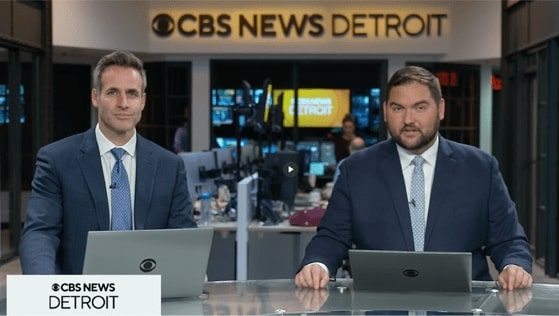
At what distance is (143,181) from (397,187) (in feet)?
2.64

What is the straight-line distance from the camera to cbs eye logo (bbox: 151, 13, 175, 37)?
50.4 ft

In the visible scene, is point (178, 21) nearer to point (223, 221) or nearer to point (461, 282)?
point (223, 221)

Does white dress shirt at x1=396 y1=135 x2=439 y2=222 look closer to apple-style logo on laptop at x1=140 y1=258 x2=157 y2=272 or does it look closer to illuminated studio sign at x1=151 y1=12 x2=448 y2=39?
apple-style logo on laptop at x1=140 y1=258 x2=157 y2=272

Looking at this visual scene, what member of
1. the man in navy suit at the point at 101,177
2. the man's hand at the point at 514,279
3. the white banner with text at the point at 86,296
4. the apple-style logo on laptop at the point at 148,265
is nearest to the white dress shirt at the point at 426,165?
the man's hand at the point at 514,279

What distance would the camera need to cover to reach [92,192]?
295 cm

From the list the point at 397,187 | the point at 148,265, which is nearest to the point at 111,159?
the point at 148,265

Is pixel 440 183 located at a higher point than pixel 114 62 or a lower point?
lower

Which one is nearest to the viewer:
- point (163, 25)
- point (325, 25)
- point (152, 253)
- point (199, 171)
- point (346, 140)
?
point (152, 253)

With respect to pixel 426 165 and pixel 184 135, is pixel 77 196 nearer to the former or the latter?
pixel 426 165

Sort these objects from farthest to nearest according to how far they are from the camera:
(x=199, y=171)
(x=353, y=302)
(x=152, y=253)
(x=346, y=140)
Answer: (x=346, y=140)
(x=199, y=171)
(x=353, y=302)
(x=152, y=253)

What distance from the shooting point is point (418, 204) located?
10.3 feet

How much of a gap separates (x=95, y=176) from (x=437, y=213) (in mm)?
1065

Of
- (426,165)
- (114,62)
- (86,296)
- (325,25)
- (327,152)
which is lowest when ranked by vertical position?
(327,152)
